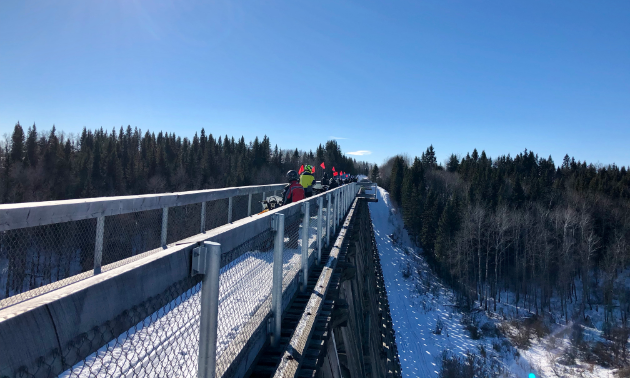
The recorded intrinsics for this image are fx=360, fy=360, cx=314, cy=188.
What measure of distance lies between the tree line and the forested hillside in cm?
3311

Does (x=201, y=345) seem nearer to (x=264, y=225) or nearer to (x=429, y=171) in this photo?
(x=264, y=225)

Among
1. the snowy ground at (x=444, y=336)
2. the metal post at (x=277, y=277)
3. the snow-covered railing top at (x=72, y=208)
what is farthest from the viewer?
the snowy ground at (x=444, y=336)

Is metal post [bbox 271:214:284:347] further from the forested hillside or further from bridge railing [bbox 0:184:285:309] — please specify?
the forested hillside

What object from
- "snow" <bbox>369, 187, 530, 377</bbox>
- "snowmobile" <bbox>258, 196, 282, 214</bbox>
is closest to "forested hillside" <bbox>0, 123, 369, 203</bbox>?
"snowmobile" <bbox>258, 196, 282, 214</bbox>

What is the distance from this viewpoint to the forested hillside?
129 ft

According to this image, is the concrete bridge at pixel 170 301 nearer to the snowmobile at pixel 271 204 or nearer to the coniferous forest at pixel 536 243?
the snowmobile at pixel 271 204

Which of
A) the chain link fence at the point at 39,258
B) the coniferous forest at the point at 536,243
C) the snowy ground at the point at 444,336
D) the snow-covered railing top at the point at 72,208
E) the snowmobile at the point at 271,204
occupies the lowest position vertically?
the snowy ground at the point at 444,336

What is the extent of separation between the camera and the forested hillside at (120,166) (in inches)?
1543

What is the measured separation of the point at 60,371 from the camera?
0.90 m

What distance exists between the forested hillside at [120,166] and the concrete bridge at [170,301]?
80.3 ft

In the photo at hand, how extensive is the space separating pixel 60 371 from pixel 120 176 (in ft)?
206

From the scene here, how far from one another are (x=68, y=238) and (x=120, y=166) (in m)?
60.1

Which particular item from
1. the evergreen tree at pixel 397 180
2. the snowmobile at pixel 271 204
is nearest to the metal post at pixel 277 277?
the snowmobile at pixel 271 204

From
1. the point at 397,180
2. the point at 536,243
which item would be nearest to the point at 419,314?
the point at 536,243
